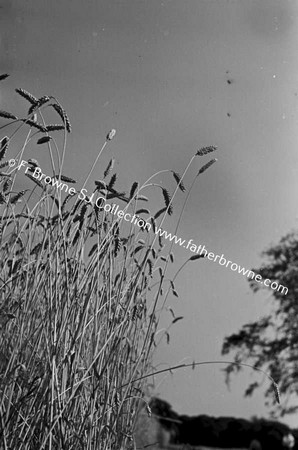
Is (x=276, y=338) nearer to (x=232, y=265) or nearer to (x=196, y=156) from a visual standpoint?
(x=232, y=265)

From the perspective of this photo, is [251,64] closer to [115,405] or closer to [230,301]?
[230,301]

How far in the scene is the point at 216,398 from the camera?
11.0 ft

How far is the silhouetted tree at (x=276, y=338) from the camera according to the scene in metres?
3.53

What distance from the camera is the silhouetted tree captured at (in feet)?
11.6

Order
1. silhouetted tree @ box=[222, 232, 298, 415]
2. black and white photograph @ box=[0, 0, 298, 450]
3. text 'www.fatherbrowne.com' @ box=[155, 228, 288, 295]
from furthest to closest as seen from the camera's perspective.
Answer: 1. silhouetted tree @ box=[222, 232, 298, 415]
2. text 'www.fatherbrowne.com' @ box=[155, 228, 288, 295]
3. black and white photograph @ box=[0, 0, 298, 450]

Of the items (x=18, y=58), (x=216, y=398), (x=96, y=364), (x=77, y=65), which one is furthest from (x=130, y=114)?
(x=96, y=364)

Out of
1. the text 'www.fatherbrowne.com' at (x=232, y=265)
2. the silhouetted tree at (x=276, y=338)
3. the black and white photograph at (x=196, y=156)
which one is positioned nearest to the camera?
the black and white photograph at (x=196, y=156)

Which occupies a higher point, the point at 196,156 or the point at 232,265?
the point at 196,156

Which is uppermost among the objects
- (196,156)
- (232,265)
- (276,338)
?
(196,156)

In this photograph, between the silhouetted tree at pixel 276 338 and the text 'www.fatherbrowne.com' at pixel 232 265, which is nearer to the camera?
the text 'www.fatherbrowne.com' at pixel 232 265

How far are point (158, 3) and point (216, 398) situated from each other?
5.56ft

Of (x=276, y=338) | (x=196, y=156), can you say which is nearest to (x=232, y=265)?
(x=276, y=338)

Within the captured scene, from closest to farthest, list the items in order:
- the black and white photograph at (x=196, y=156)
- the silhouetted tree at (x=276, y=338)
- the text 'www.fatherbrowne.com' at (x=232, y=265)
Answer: the black and white photograph at (x=196, y=156) → the text 'www.fatherbrowne.com' at (x=232, y=265) → the silhouetted tree at (x=276, y=338)

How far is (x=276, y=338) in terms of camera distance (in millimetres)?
3590
